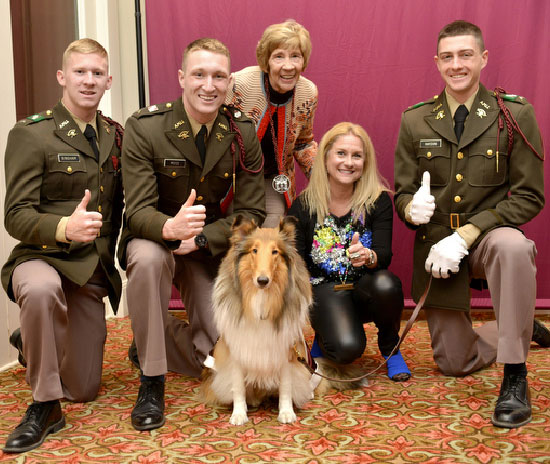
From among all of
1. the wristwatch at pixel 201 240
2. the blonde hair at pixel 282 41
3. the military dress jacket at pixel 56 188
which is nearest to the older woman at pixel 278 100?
the blonde hair at pixel 282 41

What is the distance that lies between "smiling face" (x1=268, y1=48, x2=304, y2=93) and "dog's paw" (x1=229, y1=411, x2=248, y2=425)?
180 centimetres

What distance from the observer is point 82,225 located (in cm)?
243

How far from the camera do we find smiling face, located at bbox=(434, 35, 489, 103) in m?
2.90

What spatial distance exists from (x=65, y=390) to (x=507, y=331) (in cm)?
208

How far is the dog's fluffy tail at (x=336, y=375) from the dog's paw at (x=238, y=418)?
0.48m

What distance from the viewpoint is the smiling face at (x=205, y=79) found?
9.29ft

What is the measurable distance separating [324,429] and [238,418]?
Result: 1.23ft

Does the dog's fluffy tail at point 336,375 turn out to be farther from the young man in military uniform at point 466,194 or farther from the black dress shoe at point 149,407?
the black dress shoe at point 149,407

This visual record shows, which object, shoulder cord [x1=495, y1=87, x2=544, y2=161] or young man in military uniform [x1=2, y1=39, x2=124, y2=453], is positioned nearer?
young man in military uniform [x1=2, y1=39, x2=124, y2=453]

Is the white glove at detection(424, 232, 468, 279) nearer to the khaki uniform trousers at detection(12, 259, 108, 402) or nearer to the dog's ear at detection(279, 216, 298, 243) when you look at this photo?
the dog's ear at detection(279, 216, 298, 243)

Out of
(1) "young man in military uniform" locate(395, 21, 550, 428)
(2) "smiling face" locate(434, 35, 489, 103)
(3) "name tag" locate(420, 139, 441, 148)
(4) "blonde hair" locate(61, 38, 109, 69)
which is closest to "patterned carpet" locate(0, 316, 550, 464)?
(1) "young man in military uniform" locate(395, 21, 550, 428)

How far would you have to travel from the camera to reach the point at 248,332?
8.30ft

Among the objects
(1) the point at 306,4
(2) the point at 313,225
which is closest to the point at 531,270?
(2) the point at 313,225

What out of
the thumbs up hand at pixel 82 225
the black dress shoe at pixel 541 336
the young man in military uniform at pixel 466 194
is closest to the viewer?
the thumbs up hand at pixel 82 225
